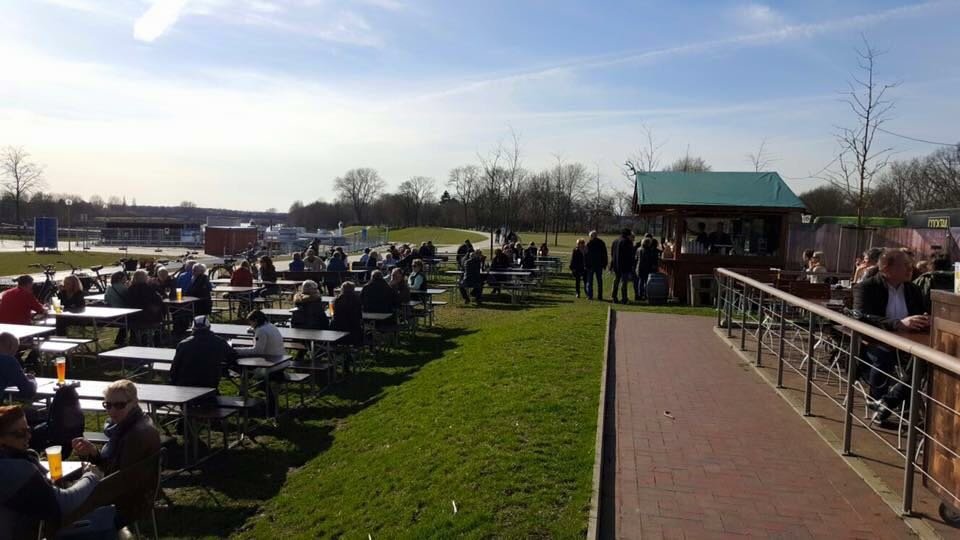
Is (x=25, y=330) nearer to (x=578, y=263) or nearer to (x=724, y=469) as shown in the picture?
(x=724, y=469)

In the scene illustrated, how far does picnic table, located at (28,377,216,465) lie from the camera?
253 inches

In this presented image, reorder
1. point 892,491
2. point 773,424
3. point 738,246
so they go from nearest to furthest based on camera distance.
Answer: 1. point 892,491
2. point 773,424
3. point 738,246

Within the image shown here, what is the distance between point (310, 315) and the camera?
35.7 feet

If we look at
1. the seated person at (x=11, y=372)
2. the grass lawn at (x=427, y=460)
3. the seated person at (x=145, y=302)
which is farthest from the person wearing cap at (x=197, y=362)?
the seated person at (x=145, y=302)

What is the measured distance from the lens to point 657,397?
7375 millimetres

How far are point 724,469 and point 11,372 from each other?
6253mm

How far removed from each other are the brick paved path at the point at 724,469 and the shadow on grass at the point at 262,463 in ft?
10.7

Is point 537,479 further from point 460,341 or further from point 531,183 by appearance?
point 531,183

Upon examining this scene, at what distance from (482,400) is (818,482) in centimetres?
353

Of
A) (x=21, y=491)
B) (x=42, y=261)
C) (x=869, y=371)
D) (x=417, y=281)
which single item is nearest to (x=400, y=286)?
(x=417, y=281)

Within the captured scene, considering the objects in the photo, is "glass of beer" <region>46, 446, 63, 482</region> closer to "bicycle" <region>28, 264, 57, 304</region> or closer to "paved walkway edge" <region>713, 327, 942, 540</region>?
"paved walkway edge" <region>713, 327, 942, 540</region>

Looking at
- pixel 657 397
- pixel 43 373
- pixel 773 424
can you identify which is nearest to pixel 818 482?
pixel 773 424

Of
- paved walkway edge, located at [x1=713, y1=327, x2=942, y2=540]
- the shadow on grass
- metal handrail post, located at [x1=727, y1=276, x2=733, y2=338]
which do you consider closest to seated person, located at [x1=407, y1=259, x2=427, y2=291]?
the shadow on grass

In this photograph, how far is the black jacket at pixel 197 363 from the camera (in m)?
7.29
